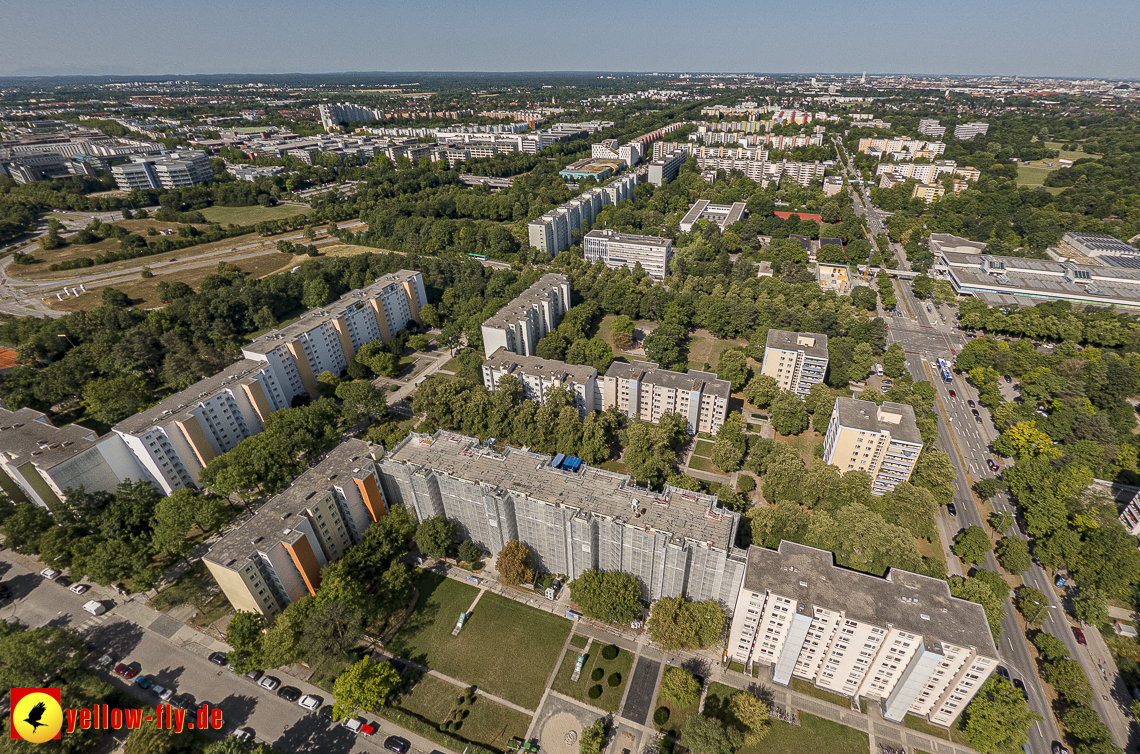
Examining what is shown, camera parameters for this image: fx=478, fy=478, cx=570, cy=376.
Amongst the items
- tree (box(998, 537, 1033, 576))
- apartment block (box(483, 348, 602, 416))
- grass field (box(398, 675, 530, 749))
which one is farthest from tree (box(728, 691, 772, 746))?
apartment block (box(483, 348, 602, 416))

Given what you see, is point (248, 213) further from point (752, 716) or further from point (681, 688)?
point (752, 716)

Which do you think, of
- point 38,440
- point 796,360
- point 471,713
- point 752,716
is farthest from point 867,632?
point 38,440

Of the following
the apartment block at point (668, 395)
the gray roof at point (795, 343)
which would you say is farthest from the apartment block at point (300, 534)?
the gray roof at point (795, 343)

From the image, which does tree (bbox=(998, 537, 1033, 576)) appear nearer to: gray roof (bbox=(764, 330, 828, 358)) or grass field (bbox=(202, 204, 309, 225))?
gray roof (bbox=(764, 330, 828, 358))

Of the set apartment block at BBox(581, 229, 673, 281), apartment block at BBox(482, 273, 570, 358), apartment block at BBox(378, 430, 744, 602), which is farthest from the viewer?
apartment block at BBox(581, 229, 673, 281)

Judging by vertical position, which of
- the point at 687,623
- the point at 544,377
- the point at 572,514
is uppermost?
the point at 572,514
